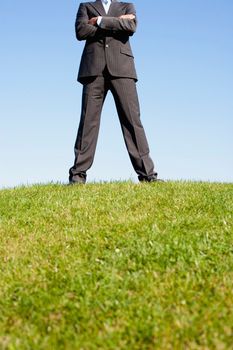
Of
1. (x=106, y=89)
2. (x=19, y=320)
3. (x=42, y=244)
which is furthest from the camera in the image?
(x=106, y=89)

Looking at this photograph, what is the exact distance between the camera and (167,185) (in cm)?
1025

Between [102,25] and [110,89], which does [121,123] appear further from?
[102,25]

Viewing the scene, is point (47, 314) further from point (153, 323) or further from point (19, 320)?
point (153, 323)

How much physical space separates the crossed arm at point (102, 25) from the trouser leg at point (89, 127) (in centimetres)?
94

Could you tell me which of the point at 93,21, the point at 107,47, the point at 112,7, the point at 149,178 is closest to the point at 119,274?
the point at 149,178

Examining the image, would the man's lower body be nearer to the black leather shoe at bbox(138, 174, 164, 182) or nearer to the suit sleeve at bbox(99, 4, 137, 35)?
the black leather shoe at bbox(138, 174, 164, 182)

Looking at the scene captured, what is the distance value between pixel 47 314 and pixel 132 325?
83 cm

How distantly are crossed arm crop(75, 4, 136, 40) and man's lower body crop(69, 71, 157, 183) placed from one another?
0.86 meters

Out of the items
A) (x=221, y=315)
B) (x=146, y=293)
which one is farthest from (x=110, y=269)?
(x=221, y=315)

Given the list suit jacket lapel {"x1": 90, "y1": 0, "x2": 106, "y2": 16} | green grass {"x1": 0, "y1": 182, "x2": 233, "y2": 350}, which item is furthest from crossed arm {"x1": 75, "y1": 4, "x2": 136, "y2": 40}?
green grass {"x1": 0, "y1": 182, "x2": 233, "y2": 350}

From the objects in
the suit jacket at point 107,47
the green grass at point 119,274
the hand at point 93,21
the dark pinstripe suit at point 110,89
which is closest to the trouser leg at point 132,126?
the dark pinstripe suit at point 110,89

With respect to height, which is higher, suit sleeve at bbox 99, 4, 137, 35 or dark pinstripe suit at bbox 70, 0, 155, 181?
suit sleeve at bbox 99, 4, 137, 35

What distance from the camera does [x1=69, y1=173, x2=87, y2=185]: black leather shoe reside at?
35.8 ft

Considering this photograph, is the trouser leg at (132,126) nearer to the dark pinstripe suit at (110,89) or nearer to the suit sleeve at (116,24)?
the dark pinstripe suit at (110,89)
